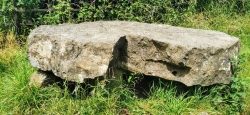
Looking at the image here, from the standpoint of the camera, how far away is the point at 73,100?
3.81m

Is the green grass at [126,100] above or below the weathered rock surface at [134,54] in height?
below

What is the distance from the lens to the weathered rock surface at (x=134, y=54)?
3619mm

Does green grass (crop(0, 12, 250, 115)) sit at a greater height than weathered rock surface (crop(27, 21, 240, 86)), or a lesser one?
lesser

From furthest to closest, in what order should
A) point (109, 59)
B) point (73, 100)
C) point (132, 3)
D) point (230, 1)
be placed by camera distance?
point (230, 1), point (132, 3), point (73, 100), point (109, 59)

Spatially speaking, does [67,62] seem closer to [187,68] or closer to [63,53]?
[63,53]

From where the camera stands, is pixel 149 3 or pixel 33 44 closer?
pixel 33 44

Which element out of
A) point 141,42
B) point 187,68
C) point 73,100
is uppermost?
point 141,42

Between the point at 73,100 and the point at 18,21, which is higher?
the point at 18,21

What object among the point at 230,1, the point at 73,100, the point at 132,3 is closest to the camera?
the point at 73,100

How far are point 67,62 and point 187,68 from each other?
1.35 meters

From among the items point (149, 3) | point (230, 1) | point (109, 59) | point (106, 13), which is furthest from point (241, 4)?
point (109, 59)

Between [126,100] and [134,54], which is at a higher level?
[134,54]

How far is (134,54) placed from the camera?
3.98m

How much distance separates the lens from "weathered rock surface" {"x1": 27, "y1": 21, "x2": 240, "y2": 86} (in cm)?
362
